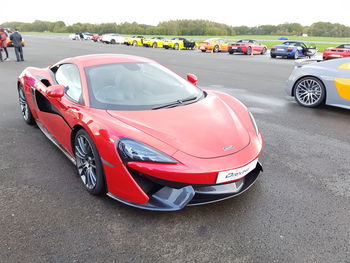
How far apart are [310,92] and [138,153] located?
527cm

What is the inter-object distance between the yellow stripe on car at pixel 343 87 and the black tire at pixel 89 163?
5.13 m

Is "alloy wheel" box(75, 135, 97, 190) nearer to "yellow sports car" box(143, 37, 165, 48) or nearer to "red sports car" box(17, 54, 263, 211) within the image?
"red sports car" box(17, 54, 263, 211)

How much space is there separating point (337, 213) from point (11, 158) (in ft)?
12.5

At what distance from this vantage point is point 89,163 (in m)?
2.93

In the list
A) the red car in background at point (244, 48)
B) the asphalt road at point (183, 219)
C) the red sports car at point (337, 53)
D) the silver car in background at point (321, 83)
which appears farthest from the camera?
the red car in background at point (244, 48)

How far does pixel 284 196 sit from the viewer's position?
9.77 feet

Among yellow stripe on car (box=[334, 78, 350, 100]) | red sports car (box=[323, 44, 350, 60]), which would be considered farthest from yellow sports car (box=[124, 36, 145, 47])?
yellow stripe on car (box=[334, 78, 350, 100])

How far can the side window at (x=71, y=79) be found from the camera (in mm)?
3296

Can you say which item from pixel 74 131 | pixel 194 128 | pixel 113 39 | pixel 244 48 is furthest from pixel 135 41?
pixel 194 128

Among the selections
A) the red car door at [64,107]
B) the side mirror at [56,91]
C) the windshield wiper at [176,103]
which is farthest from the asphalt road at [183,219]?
the windshield wiper at [176,103]

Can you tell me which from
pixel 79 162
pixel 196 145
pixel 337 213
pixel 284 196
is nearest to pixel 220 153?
pixel 196 145

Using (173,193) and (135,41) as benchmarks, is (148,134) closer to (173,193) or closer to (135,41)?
(173,193)

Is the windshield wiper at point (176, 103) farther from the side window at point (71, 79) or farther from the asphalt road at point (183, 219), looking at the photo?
the asphalt road at point (183, 219)

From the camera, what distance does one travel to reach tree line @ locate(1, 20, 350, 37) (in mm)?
78312
